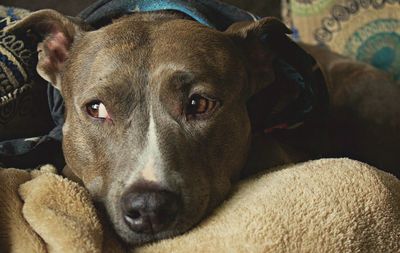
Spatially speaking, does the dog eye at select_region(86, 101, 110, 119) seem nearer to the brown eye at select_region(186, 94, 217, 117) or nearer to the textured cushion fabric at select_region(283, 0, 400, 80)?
the brown eye at select_region(186, 94, 217, 117)

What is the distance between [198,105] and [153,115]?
0.49 feet

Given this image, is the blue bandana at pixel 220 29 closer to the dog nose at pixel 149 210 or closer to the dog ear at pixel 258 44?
the dog ear at pixel 258 44

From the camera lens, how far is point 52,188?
1.37 meters

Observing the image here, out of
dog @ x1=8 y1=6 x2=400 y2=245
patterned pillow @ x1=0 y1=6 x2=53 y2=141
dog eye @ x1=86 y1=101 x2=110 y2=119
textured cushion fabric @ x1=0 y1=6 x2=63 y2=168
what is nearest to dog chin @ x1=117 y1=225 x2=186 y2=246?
dog @ x1=8 y1=6 x2=400 y2=245

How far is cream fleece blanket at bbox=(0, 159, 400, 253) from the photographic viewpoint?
4.18 feet

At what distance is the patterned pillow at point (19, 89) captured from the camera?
204 centimetres

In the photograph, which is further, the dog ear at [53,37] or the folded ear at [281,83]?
the folded ear at [281,83]

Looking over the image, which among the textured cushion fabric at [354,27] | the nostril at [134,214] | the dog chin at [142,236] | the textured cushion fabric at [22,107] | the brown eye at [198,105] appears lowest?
the textured cushion fabric at [354,27]

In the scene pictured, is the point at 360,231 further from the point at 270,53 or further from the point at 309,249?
the point at 270,53

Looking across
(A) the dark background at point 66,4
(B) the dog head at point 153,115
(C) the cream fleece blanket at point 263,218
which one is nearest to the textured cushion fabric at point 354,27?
(A) the dark background at point 66,4

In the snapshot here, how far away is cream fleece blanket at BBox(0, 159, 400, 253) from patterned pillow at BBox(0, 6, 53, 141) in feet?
2.07

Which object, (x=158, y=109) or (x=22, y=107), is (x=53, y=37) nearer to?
(x=22, y=107)

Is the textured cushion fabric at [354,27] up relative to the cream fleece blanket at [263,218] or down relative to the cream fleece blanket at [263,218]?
down

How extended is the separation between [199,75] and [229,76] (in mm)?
150
